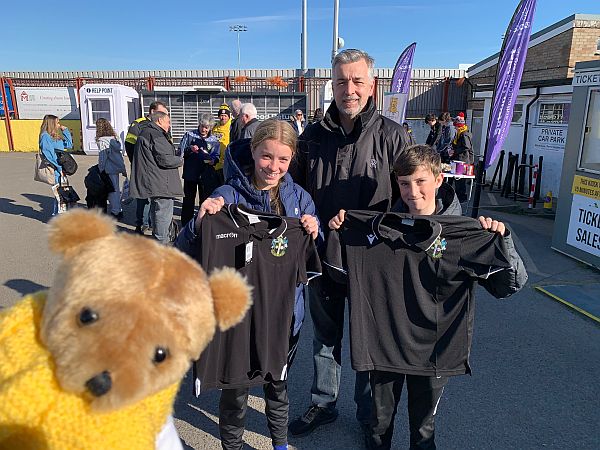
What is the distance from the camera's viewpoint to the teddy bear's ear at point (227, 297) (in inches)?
49.7

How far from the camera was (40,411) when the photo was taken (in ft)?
3.32

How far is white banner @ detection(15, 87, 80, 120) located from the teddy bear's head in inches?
1042

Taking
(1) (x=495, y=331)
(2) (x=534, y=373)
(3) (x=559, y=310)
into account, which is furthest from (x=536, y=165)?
(2) (x=534, y=373)

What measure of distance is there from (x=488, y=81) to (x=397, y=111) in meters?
10.2

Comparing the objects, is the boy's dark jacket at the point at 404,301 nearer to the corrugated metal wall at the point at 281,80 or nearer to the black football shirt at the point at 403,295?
the black football shirt at the point at 403,295

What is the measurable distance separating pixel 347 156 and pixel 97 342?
2.16 metres

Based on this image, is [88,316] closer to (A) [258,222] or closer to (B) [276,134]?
(A) [258,222]

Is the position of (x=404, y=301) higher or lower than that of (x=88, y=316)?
lower

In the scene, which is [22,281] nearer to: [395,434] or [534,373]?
[395,434]

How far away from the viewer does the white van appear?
20828 mm

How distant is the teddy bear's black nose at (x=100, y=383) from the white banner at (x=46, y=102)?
26671mm

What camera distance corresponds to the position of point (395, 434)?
317 centimetres

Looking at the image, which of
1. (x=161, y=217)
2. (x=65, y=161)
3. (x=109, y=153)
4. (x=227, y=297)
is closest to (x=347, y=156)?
(x=227, y=297)

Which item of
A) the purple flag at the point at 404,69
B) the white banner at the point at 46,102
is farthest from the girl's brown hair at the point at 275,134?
the white banner at the point at 46,102
